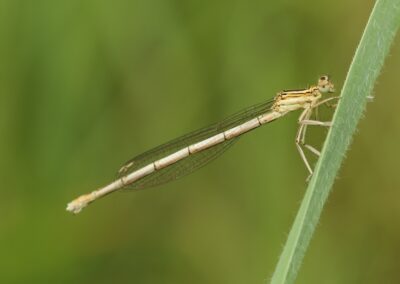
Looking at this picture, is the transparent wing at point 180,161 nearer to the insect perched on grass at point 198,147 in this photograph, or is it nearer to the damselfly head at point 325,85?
the insect perched on grass at point 198,147

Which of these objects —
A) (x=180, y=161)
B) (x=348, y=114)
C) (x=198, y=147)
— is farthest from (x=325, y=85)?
(x=348, y=114)

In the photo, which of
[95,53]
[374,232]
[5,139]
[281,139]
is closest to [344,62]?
[281,139]

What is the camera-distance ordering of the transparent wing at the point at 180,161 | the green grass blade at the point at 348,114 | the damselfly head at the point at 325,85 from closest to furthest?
the green grass blade at the point at 348,114 → the damselfly head at the point at 325,85 → the transparent wing at the point at 180,161

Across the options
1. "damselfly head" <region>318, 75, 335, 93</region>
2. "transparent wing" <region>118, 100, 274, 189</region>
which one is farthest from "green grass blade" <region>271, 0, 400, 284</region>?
"transparent wing" <region>118, 100, 274, 189</region>

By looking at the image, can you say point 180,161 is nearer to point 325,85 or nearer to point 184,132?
point 184,132

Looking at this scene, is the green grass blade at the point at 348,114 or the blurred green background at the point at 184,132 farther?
the blurred green background at the point at 184,132

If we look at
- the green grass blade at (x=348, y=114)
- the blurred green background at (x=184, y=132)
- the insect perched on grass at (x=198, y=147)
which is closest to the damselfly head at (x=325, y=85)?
the insect perched on grass at (x=198, y=147)

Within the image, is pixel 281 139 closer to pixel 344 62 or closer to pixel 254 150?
pixel 254 150
